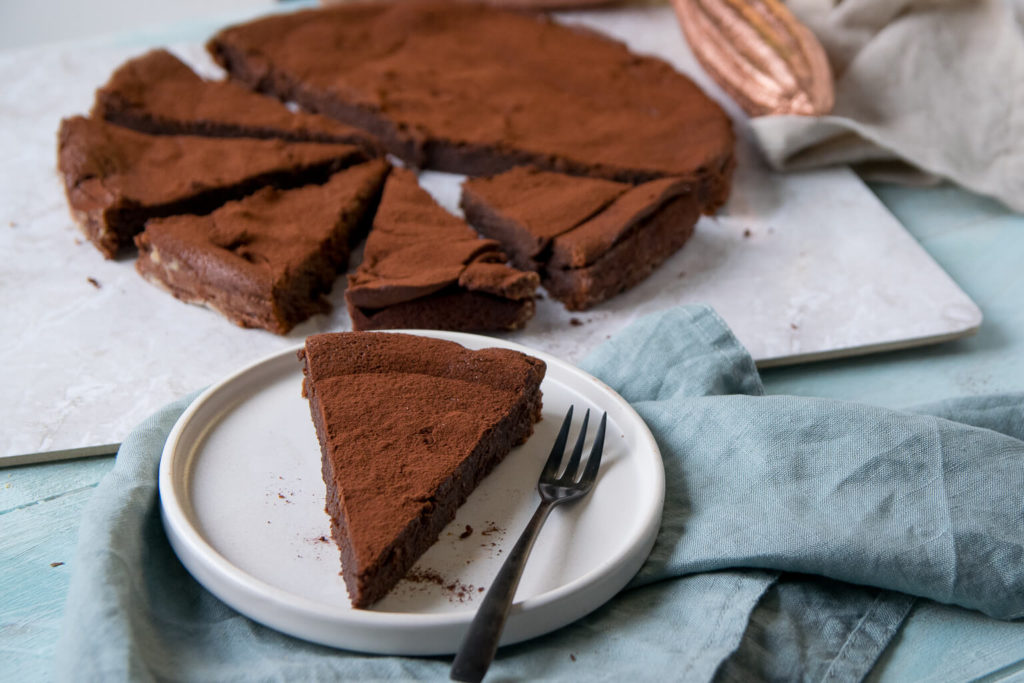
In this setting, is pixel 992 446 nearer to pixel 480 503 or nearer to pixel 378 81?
pixel 480 503

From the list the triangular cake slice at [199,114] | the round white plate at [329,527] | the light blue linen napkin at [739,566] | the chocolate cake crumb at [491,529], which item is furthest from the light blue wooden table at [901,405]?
the triangular cake slice at [199,114]

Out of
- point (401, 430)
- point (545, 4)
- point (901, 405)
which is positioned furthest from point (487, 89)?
point (401, 430)

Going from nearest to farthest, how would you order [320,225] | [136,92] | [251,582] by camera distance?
[251,582], [320,225], [136,92]

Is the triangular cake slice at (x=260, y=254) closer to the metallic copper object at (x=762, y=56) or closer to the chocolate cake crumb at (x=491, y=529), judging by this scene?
the chocolate cake crumb at (x=491, y=529)

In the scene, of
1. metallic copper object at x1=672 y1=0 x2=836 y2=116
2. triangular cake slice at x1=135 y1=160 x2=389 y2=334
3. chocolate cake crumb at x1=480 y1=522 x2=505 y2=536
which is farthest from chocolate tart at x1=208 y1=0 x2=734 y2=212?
chocolate cake crumb at x1=480 y1=522 x2=505 y2=536

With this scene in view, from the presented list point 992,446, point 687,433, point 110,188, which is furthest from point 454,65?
point 992,446

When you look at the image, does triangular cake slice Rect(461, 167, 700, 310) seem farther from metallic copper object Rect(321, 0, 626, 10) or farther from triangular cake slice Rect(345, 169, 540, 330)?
metallic copper object Rect(321, 0, 626, 10)
